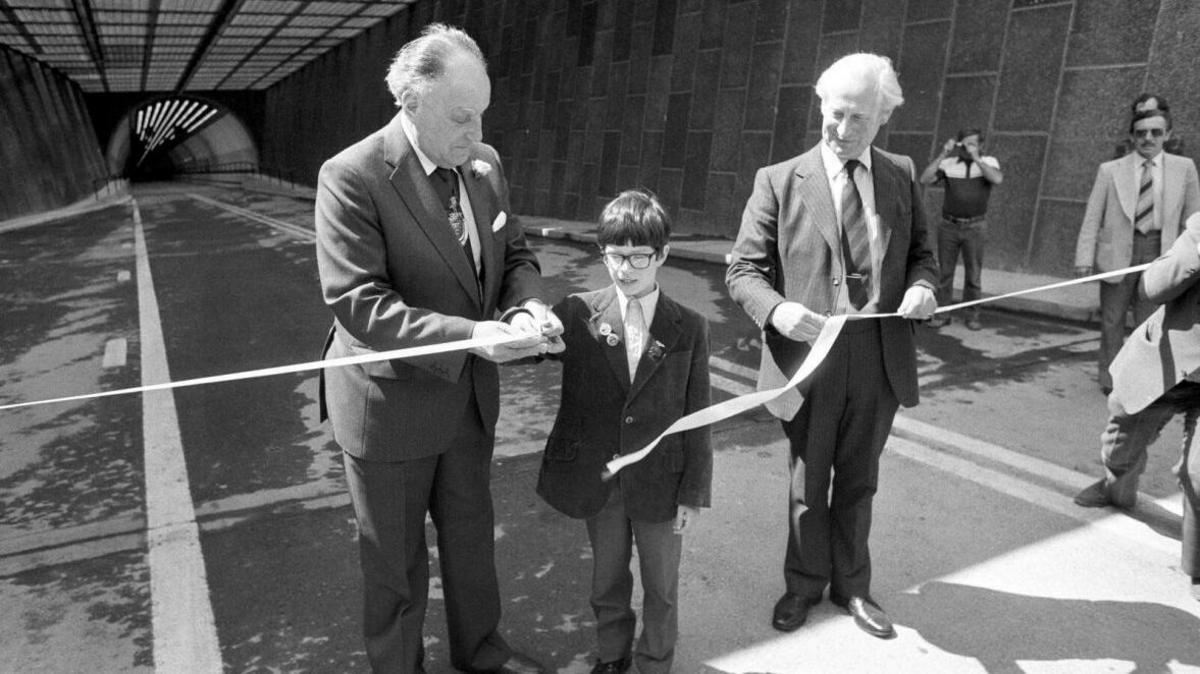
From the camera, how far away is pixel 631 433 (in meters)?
2.61

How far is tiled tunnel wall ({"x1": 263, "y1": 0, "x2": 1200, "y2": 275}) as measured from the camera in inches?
371

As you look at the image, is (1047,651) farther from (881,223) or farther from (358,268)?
(358,268)

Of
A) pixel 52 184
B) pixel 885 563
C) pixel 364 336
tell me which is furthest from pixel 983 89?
pixel 52 184

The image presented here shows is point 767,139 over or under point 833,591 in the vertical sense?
over

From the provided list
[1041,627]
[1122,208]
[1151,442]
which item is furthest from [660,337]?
[1122,208]

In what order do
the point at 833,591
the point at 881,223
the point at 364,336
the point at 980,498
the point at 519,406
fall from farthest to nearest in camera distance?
1. the point at 519,406
2. the point at 980,498
3. the point at 833,591
4. the point at 881,223
5. the point at 364,336

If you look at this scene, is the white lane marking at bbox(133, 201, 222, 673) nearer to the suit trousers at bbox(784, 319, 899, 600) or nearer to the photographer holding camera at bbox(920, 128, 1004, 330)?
the suit trousers at bbox(784, 319, 899, 600)

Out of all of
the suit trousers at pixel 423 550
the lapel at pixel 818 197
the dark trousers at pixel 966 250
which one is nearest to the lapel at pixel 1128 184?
the dark trousers at pixel 966 250

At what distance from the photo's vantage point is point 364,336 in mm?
2277

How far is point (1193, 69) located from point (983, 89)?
2.41 meters

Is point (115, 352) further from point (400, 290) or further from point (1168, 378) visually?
point (1168, 378)

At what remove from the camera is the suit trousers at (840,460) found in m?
2.92

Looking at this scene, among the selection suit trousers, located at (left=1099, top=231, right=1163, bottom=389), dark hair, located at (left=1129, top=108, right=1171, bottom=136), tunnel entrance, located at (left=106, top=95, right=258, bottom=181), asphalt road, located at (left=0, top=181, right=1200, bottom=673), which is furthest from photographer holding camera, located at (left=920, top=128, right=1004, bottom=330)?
tunnel entrance, located at (left=106, top=95, right=258, bottom=181)

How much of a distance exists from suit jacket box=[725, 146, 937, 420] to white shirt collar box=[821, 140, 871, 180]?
0.08 ft
